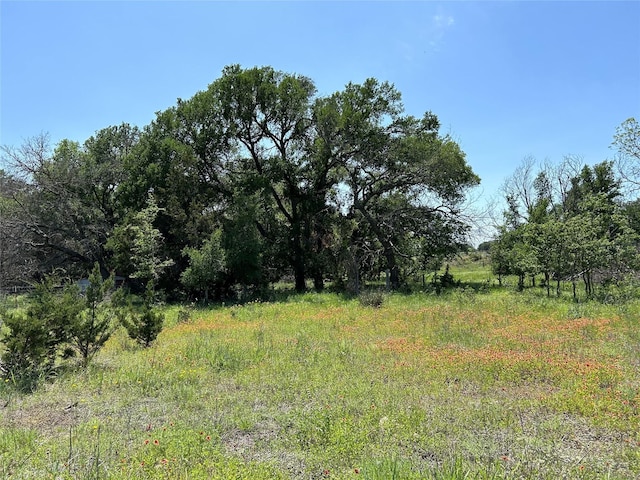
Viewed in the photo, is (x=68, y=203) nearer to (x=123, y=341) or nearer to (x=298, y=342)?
(x=123, y=341)

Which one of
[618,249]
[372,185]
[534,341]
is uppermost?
[372,185]

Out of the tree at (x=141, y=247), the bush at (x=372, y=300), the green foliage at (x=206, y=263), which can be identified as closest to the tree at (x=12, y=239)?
the tree at (x=141, y=247)

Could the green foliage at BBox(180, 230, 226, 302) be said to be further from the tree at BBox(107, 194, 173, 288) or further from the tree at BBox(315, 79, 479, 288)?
the tree at BBox(315, 79, 479, 288)

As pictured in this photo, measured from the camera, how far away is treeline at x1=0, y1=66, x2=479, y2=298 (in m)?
20.9

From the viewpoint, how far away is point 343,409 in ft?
17.2

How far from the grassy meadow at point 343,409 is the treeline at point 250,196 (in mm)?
11523

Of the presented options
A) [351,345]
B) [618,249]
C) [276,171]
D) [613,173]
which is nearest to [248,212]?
[276,171]

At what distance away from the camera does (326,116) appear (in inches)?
838

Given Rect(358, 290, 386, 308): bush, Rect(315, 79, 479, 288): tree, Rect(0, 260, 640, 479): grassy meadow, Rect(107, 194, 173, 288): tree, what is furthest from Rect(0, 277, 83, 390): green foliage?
Rect(315, 79, 479, 288): tree

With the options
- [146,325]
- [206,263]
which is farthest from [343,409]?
[206,263]

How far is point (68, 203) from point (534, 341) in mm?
25296

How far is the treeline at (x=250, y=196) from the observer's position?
68.4 feet

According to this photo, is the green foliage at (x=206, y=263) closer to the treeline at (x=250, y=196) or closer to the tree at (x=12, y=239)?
the treeline at (x=250, y=196)

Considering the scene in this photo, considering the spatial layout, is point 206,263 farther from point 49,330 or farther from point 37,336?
point 37,336
